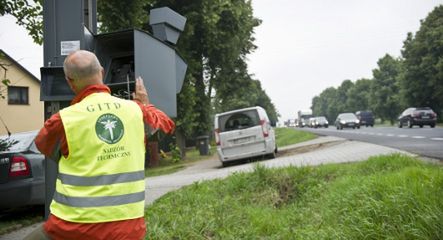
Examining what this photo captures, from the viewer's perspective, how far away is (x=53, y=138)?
8.31ft

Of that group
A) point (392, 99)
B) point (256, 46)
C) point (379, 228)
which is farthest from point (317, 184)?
point (392, 99)

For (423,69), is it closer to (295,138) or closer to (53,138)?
(295,138)

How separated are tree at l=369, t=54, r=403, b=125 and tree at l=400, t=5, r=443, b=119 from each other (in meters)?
8.90

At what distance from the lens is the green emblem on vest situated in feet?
8.13

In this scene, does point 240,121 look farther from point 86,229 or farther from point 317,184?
point 86,229

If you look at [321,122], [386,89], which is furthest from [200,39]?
[386,89]

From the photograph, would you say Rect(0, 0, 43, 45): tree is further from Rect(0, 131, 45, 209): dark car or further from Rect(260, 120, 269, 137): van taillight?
Rect(260, 120, 269, 137): van taillight

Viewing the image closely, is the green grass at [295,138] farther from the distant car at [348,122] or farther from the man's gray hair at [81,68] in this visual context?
the man's gray hair at [81,68]

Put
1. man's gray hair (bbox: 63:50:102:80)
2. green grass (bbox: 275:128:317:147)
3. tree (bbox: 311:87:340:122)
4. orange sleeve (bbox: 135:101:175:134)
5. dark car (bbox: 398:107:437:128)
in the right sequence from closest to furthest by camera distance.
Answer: man's gray hair (bbox: 63:50:102:80), orange sleeve (bbox: 135:101:175:134), green grass (bbox: 275:128:317:147), dark car (bbox: 398:107:437:128), tree (bbox: 311:87:340:122)

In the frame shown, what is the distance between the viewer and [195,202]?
6.42 m

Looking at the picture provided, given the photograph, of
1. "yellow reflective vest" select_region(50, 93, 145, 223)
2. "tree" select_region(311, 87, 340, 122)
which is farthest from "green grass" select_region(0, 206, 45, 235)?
"tree" select_region(311, 87, 340, 122)

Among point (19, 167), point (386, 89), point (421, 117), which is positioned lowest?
point (19, 167)

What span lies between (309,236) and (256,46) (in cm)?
2821

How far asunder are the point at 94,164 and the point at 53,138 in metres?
0.31
